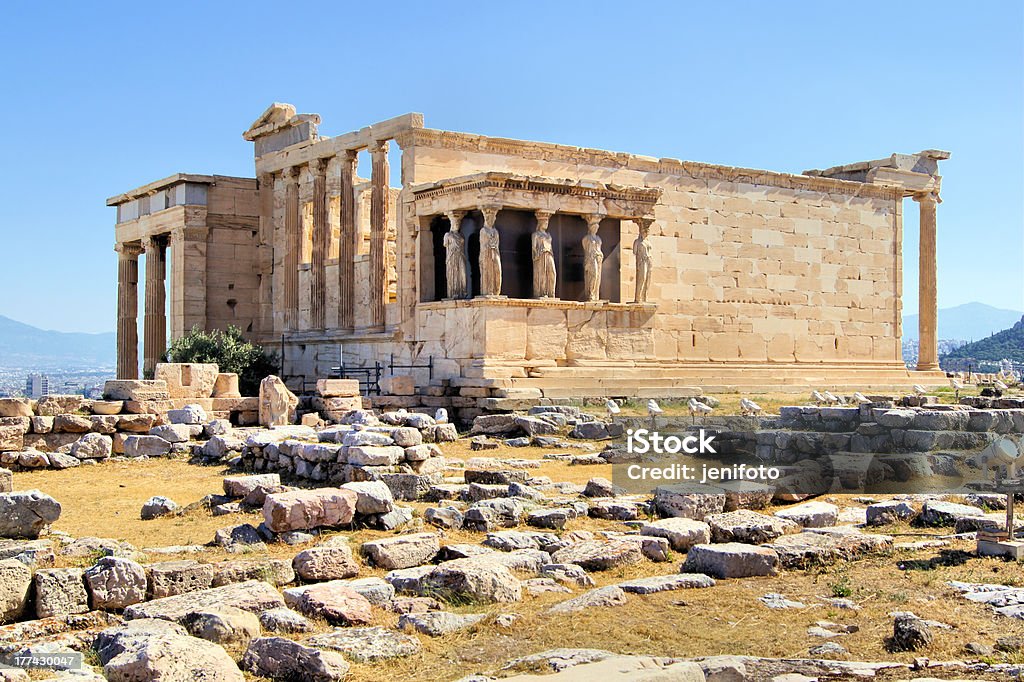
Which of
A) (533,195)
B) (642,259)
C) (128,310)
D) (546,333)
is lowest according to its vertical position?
(546,333)

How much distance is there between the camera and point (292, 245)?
28.5m

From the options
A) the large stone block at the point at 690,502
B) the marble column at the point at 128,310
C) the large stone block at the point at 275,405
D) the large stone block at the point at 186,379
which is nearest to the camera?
the large stone block at the point at 690,502

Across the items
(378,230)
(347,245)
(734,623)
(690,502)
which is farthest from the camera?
(347,245)

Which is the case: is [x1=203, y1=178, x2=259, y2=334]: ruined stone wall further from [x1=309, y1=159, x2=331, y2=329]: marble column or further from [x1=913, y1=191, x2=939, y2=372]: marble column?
[x1=913, y1=191, x2=939, y2=372]: marble column

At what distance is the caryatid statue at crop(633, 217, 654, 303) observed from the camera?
2475 cm

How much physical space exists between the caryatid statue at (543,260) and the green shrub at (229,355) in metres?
7.01

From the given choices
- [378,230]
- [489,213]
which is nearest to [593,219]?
[489,213]

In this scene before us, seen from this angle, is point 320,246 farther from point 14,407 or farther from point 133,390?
point 14,407

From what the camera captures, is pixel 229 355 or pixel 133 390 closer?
pixel 133 390

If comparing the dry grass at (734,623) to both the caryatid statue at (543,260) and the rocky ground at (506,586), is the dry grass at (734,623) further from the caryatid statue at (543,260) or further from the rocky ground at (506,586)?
the caryatid statue at (543,260)

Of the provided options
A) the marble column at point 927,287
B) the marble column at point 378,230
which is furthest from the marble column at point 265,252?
the marble column at point 927,287

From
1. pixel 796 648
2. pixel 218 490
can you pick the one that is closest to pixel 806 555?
pixel 796 648

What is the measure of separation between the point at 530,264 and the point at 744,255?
23.3 ft

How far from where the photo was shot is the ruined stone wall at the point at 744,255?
993 inches
